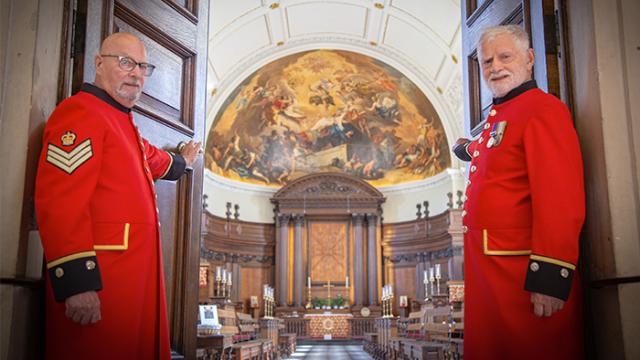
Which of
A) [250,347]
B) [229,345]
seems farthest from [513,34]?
[250,347]

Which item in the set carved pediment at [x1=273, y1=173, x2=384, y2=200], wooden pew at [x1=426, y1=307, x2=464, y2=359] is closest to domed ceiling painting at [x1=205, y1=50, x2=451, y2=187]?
carved pediment at [x1=273, y1=173, x2=384, y2=200]

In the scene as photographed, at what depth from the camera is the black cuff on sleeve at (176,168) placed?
3.56 meters

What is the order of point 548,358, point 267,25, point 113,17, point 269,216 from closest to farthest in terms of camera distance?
point 548,358, point 113,17, point 267,25, point 269,216

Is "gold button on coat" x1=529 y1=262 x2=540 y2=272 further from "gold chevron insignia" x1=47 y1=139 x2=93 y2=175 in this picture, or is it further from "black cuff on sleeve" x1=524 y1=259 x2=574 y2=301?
"gold chevron insignia" x1=47 y1=139 x2=93 y2=175

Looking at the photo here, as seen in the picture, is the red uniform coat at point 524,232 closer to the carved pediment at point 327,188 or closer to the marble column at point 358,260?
the marble column at point 358,260

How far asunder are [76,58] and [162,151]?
68 cm

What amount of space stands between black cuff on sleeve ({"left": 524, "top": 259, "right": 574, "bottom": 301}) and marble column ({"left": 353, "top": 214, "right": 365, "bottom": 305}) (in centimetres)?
1689

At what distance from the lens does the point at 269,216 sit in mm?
20125

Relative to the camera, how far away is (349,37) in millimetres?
17484

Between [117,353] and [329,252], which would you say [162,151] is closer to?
[117,353]

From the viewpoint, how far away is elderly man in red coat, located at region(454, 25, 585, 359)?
2.61 metres

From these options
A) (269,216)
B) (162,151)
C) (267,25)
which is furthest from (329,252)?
(162,151)

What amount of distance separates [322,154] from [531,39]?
17.0m

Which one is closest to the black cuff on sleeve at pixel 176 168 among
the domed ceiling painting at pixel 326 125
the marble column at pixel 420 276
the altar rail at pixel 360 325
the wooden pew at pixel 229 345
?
the wooden pew at pixel 229 345
